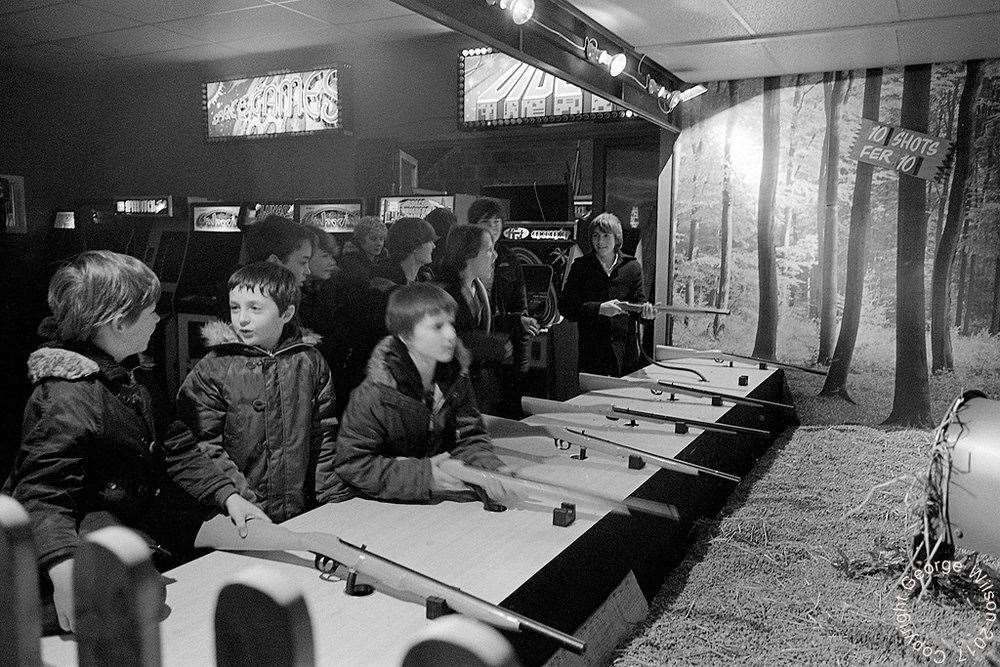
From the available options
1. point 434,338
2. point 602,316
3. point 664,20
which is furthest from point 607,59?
point 434,338

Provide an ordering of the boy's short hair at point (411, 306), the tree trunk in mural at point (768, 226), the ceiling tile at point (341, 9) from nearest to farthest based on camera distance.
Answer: the ceiling tile at point (341, 9) < the boy's short hair at point (411, 306) < the tree trunk in mural at point (768, 226)

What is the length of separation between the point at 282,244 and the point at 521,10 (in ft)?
4.54

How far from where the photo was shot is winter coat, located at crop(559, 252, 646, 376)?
11.1 feet

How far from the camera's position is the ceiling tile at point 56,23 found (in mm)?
1245

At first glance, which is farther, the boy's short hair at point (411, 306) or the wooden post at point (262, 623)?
the boy's short hair at point (411, 306)

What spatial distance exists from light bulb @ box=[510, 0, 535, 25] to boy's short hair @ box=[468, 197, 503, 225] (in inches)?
24.7

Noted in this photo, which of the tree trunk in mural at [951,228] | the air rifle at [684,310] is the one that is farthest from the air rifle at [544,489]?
the tree trunk in mural at [951,228]

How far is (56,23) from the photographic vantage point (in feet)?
4.28

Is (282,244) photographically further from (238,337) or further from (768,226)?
(768,226)

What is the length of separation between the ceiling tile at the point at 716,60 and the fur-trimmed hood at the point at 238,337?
3009 mm

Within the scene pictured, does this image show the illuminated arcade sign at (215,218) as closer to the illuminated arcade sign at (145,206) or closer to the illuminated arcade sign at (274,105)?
the illuminated arcade sign at (145,206)

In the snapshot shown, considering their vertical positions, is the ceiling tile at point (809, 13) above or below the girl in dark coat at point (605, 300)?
above

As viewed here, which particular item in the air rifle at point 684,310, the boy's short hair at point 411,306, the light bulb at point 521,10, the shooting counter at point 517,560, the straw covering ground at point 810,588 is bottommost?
the straw covering ground at point 810,588

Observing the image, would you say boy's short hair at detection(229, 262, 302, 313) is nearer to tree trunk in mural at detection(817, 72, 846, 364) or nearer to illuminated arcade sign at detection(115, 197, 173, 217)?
illuminated arcade sign at detection(115, 197, 173, 217)
